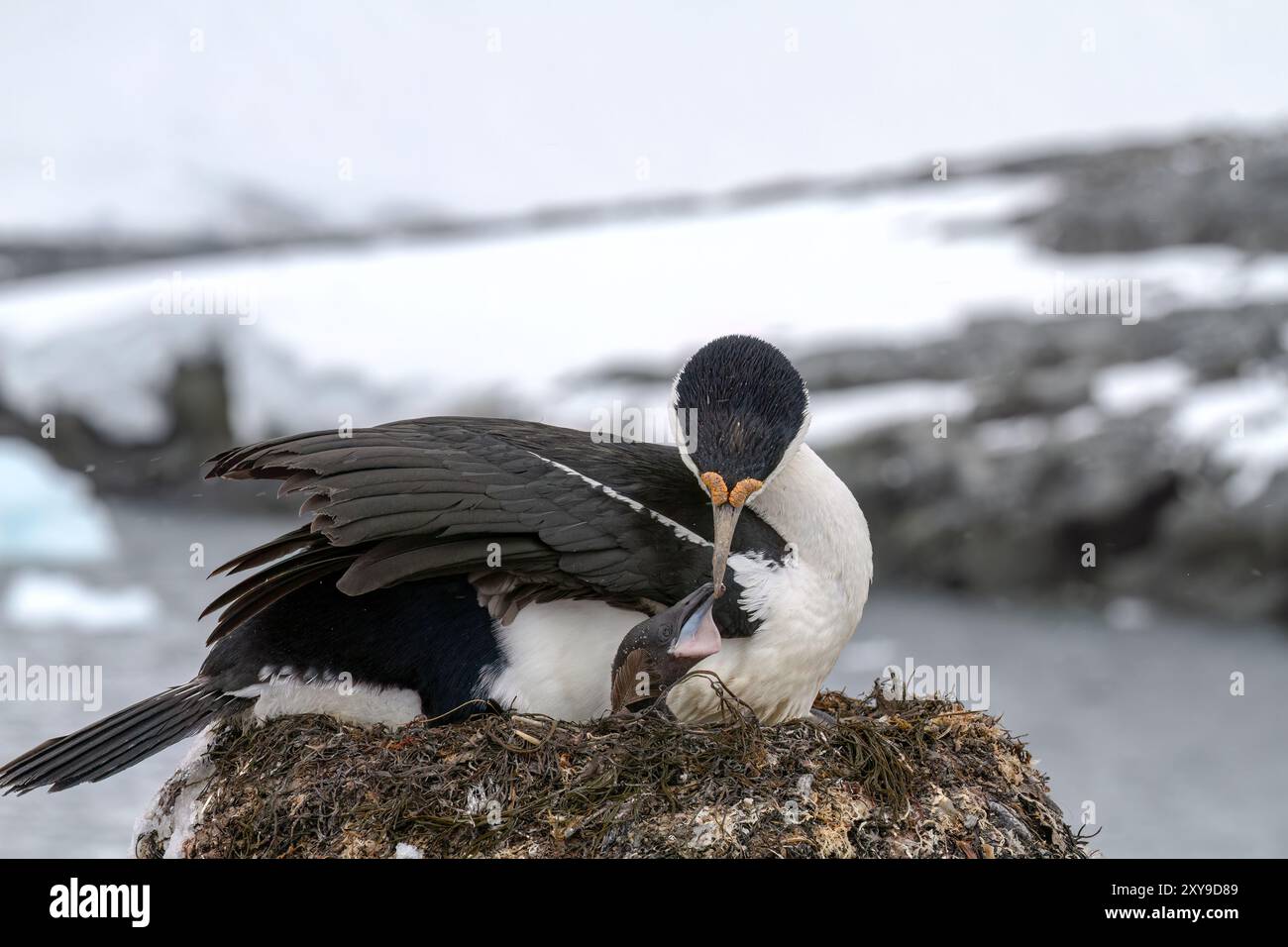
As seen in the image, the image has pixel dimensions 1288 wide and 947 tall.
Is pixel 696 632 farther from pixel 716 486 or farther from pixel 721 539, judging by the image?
pixel 716 486

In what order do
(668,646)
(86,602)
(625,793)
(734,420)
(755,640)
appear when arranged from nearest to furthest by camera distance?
1. (625,793)
2. (668,646)
3. (734,420)
4. (755,640)
5. (86,602)

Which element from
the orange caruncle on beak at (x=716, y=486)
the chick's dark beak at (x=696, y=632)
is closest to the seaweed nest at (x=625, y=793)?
the chick's dark beak at (x=696, y=632)

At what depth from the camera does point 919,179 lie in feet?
63.1

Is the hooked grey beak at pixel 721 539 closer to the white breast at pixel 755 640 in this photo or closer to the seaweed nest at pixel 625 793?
the white breast at pixel 755 640

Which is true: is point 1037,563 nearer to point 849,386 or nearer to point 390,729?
point 849,386

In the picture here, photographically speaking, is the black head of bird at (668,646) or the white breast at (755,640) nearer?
the black head of bird at (668,646)

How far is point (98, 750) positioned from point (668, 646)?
1581mm

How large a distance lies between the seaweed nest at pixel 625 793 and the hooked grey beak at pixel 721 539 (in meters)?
0.36

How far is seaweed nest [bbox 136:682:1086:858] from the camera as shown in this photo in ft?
10.8

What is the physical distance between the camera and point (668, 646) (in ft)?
11.3

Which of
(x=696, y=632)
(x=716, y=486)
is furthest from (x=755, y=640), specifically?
(x=716, y=486)

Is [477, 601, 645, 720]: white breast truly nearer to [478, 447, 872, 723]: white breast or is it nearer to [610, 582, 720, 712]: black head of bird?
[478, 447, 872, 723]: white breast

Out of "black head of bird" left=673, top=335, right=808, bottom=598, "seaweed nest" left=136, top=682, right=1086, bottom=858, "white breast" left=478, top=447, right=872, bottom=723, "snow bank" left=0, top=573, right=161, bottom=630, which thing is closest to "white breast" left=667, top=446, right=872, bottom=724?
"white breast" left=478, top=447, right=872, bottom=723

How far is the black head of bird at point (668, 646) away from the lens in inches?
135
